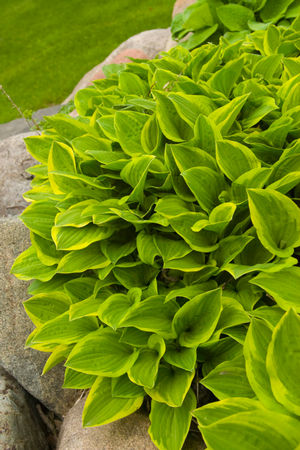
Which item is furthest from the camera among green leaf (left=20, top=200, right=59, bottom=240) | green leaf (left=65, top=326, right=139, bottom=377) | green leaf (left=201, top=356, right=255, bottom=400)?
green leaf (left=20, top=200, right=59, bottom=240)

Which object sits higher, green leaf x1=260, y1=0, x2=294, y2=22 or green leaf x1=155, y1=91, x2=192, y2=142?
green leaf x1=155, y1=91, x2=192, y2=142

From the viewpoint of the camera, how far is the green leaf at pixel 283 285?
1418mm

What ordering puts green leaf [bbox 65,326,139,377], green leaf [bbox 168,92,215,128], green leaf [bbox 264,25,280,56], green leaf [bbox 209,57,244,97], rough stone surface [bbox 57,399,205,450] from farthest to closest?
green leaf [bbox 264,25,280,56] → green leaf [bbox 209,57,244,97] → green leaf [bbox 168,92,215,128] → rough stone surface [bbox 57,399,205,450] → green leaf [bbox 65,326,139,377]

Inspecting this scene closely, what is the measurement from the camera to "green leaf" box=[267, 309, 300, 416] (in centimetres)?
115

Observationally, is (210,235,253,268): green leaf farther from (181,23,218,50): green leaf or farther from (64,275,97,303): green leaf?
(181,23,218,50): green leaf

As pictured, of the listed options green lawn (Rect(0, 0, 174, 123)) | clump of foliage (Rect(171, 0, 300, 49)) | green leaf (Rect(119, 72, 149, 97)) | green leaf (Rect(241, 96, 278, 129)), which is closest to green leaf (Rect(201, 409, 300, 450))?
green leaf (Rect(241, 96, 278, 129))

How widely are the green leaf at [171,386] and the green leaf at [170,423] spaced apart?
0.21ft

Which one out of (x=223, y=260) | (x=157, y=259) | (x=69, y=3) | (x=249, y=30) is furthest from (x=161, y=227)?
(x=69, y=3)

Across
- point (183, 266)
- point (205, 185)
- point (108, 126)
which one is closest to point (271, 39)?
point (108, 126)

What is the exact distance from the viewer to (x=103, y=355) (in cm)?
164

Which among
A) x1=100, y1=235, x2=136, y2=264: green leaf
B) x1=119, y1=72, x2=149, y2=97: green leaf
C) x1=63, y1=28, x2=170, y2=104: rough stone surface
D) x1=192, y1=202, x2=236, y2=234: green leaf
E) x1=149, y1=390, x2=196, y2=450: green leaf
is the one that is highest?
x1=119, y1=72, x2=149, y2=97: green leaf

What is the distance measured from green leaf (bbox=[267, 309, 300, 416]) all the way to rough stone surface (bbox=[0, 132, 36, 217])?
9.86ft

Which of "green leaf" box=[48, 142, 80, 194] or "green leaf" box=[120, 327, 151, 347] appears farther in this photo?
"green leaf" box=[48, 142, 80, 194]

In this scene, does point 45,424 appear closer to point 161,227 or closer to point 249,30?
point 161,227
